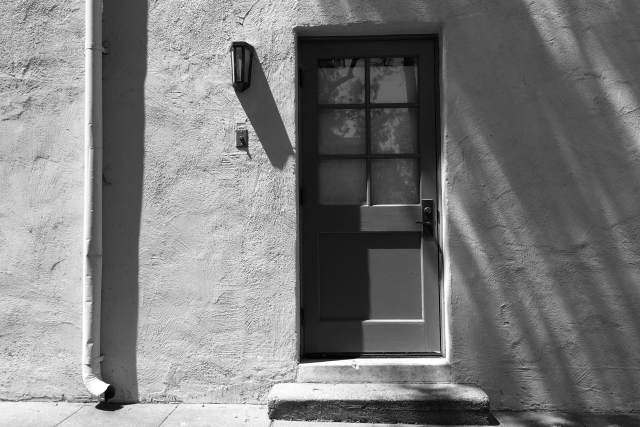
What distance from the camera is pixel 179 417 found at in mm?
3785

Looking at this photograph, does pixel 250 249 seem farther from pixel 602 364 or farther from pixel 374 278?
pixel 602 364

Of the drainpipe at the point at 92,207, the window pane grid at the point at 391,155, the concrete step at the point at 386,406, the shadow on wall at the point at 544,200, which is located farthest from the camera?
the window pane grid at the point at 391,155

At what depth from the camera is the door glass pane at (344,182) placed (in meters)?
4.27

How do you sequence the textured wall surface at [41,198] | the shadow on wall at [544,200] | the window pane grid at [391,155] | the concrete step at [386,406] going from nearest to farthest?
the concrete step at [386,406]
the shadow on wall at [544,200]
the textured wall surface at [41,198]
the window pane grid at [391,155]

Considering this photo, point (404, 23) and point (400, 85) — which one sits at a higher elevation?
point (404, 23)

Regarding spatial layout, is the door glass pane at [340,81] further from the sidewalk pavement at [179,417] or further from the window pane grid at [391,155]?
the sidewalk pavement at [179,417]

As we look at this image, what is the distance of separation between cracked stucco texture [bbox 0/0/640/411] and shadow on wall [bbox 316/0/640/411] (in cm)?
1

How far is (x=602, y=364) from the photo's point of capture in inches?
153

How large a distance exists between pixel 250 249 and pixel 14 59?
2257mm

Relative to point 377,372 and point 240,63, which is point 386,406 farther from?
point 240,63

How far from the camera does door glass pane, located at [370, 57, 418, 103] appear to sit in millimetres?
4270

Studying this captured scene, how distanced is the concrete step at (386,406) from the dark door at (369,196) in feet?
1.54

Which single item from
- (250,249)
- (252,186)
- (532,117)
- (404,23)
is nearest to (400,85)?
(404,23)

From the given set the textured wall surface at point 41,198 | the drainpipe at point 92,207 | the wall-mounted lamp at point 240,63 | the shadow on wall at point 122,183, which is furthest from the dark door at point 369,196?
the textured wall surface at point 41,198
